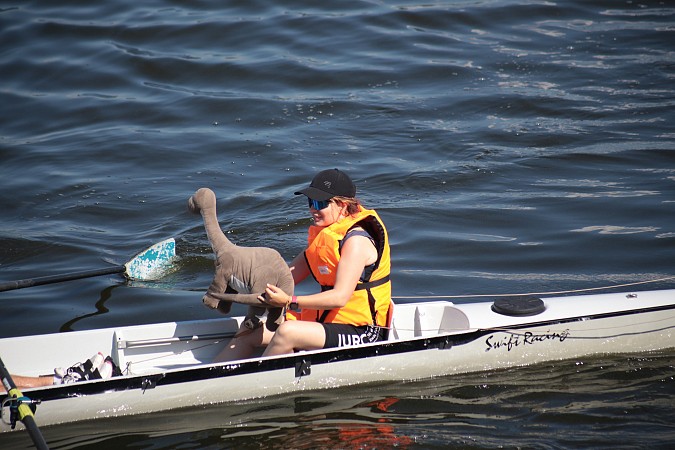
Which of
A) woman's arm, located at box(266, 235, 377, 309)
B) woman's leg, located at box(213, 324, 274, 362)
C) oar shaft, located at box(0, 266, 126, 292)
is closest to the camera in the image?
woman's arm, located at box(266, 235, 377, 309)

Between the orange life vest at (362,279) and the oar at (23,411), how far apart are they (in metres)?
1.58

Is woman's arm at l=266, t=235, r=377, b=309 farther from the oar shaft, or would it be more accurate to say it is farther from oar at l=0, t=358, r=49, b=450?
the oar shaft

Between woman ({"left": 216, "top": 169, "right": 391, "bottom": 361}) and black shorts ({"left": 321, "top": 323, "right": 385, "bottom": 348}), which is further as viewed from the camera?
black shorts ({"left": 321, "top": 323, "right": 385, "bottom": 348})

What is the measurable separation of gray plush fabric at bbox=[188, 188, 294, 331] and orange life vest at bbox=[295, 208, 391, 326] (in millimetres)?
289

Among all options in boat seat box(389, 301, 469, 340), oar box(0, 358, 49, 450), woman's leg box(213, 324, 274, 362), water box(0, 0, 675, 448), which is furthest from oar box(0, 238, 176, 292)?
boat seat box(389, 301, 469, 340)

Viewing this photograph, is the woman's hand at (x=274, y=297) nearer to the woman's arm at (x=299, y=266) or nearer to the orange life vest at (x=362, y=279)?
the orange life vest at (x=362, y=279)

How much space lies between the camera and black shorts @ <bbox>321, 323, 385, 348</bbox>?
4.79 metres

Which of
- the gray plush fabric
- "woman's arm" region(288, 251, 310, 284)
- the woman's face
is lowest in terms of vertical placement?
"woman's arm" region(288, 251, 310, 284)

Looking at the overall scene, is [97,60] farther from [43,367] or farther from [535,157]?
[43,367]

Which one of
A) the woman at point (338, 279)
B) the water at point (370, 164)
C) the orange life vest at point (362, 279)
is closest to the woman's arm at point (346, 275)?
the woman at point (338, 279)

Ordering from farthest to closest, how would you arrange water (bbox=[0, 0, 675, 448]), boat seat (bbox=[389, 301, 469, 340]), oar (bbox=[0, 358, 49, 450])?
boat seat (bbox=[389, 301, 469, 340]), water (bbox=[0, 0, 675, 448]), oar (bbox=[0, 358, 49, 450])

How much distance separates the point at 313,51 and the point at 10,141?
450cm

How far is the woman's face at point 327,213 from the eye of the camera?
4.68 meters

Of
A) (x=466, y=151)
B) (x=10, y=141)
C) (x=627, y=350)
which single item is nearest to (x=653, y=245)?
(x=627, y=350)
